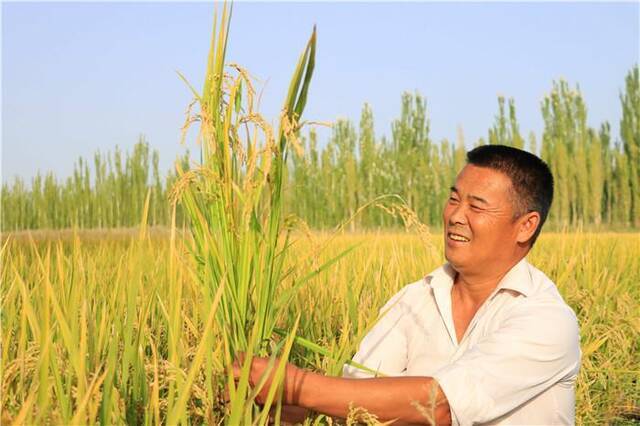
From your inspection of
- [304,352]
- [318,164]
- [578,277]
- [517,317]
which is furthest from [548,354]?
[318,164]

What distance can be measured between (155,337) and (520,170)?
1.35m

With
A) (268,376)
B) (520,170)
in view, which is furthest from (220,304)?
(520,170)

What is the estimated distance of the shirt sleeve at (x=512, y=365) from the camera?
178 centimetres

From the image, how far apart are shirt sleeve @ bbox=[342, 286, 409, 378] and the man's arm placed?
0.45 meters

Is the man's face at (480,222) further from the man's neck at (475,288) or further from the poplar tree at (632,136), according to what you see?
the poplar tree at (632,136)

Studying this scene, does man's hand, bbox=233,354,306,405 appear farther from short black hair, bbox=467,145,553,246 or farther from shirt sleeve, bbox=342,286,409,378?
short black hair, bbox=467,145,553,246

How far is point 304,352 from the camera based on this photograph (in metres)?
2.70

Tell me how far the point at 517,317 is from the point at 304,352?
3.21 ft

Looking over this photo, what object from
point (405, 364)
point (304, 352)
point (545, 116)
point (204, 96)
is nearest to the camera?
point (204, 96)

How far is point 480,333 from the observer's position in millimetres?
2104

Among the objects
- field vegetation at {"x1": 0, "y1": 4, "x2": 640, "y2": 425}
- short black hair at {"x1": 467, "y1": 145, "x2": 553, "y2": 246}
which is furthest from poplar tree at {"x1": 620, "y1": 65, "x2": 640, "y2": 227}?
short black hair at {"x1": 467, "y1": 145, "x2": 553, "y2": 246}

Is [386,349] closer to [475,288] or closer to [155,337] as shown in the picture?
[475,288]

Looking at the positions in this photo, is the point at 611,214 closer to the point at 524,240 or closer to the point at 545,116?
the point at 545,116

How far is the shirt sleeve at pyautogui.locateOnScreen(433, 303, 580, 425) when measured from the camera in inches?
70.2
